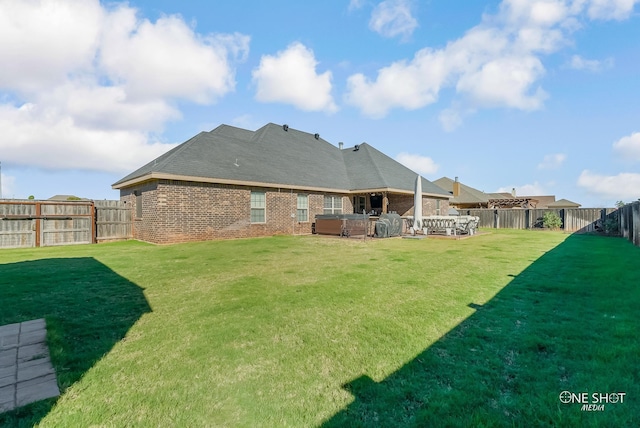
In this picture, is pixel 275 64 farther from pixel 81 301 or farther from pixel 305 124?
pixel 81 301

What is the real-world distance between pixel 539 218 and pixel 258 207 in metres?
21.4

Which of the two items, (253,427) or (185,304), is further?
(185,304)

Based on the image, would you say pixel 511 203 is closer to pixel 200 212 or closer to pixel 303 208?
pixel 303 208

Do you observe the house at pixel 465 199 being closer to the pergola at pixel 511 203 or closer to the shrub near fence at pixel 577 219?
the pergola at pixel 511 203

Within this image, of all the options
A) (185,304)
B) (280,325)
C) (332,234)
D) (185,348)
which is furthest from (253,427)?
(332,234)

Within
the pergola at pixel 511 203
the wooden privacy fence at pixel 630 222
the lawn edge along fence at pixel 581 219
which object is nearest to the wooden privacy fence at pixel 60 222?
the wooden privacy fence at pixel 630 222

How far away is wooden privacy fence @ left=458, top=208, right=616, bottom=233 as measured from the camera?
63.6 feet

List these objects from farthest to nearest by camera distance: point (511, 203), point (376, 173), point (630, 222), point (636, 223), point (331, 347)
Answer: point (511, 203)
point (376, 173)
point (630, 222)
point (636, 223)
point (331, 347)

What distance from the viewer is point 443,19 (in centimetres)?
1182

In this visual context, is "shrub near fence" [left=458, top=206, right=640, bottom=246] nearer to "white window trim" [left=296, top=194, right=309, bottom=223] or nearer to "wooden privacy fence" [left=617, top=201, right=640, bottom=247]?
"wooden privacy fence" [left=617, top=201, right=640, bottom=247]

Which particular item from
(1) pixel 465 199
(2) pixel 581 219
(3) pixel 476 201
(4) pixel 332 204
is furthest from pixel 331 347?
(1) pixel 465 199

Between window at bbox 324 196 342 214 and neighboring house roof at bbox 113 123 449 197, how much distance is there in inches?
33.3

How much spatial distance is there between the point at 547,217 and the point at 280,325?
24.8 metres

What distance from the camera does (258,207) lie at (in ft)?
51.4
